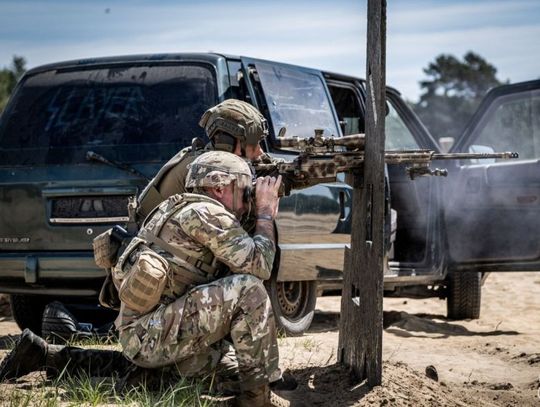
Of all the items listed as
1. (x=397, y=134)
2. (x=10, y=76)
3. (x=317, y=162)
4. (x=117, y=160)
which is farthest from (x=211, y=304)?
(x=10, y=76)

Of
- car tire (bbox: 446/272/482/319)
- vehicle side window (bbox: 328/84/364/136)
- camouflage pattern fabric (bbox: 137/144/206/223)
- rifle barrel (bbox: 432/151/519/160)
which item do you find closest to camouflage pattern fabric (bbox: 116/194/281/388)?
camouflage pattern fabric (bbox: 137/144/206/223)

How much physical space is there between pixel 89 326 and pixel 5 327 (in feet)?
7.09

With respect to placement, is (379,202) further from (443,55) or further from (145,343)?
(443,55)

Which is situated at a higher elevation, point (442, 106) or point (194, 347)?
point (442, 106)

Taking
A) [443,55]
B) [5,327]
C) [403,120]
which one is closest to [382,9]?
[403,120]

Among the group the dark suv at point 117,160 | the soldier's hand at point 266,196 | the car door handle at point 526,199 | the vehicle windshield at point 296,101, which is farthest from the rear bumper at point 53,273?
the car door handle at point 526,199

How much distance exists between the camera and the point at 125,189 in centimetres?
654

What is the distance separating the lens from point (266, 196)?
4.86 m

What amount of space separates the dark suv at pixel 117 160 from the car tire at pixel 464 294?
1.15 metres

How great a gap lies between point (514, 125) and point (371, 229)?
4.43 meters

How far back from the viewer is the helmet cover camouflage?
4.78 m

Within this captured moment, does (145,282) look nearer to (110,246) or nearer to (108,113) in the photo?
(110,246)

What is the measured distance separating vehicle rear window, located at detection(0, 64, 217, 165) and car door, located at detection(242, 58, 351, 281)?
0.50 meters

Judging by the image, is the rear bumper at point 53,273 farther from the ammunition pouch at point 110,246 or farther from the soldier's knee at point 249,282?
the soldier's knee at point 249,282
